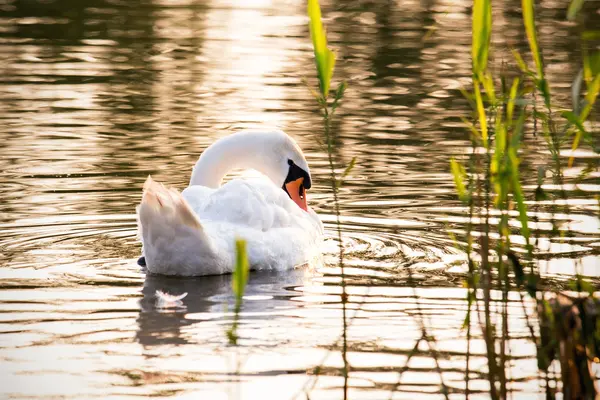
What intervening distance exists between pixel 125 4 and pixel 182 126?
35.5 feet

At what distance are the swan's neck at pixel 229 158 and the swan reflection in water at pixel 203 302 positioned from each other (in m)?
1.43

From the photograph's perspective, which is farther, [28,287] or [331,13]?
[331,13]

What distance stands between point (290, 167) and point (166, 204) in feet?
7.58

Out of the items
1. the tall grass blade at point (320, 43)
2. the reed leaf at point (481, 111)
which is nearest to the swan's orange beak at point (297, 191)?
the reed leaf at point (481, 111)

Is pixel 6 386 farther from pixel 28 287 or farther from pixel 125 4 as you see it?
pixel 125 4

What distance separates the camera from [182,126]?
12.5 m

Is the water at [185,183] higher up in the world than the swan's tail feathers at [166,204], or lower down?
lower down

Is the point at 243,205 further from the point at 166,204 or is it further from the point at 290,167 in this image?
the point at 290,167

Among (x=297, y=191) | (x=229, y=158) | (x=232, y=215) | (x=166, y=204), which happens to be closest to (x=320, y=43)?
(x=166, y=204)

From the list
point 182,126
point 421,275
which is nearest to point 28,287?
point 421,275

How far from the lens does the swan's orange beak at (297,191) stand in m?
8.77

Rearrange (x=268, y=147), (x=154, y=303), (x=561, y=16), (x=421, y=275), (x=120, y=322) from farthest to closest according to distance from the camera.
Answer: (x=561, y=16) < (x=268, y=147) < (x=421, y=275) < (x=154, y=303) < (x=120, y=322)

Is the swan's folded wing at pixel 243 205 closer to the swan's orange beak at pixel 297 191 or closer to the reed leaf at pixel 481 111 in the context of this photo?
the swan's orange beak at pixel 297 191

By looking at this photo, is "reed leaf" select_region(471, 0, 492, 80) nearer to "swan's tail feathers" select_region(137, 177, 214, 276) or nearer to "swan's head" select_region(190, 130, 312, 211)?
"swan's tail feathers" select_region(137, 177, 214, 276)
